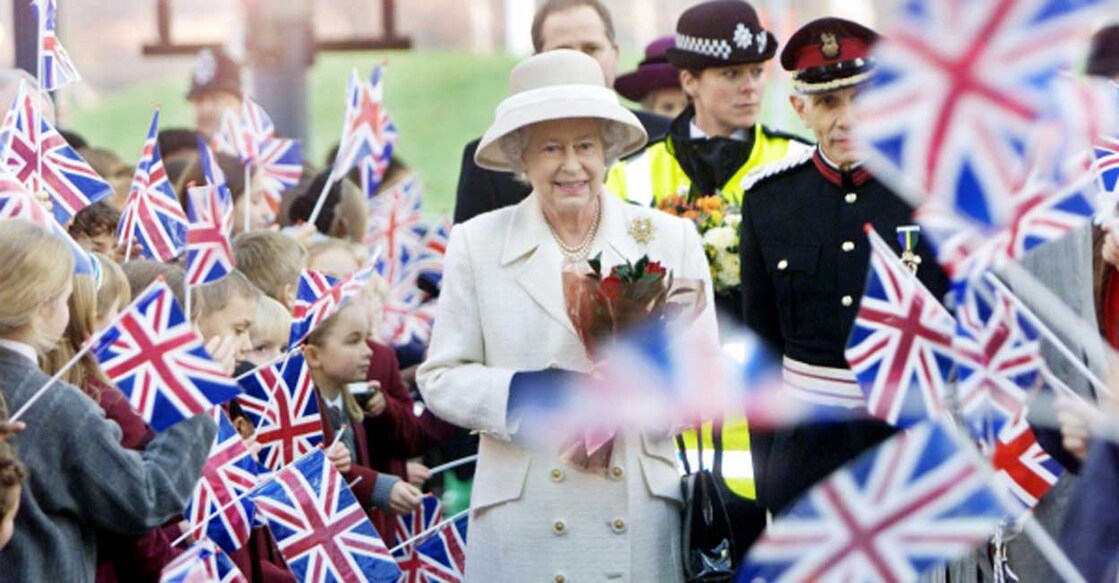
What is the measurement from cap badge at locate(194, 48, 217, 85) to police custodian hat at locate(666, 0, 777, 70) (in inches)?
193

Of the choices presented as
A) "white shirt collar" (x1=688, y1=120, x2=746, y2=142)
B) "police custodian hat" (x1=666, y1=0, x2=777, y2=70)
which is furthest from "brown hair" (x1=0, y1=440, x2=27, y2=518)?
"police custodian hat" (x1=666, y1=0, x2=777, y2=70)

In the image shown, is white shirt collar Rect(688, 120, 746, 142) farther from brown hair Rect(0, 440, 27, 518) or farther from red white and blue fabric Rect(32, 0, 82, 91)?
brown hair Rect(0, 440, 27, 518)

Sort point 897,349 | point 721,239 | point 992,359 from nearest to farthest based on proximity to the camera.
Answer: point 992,359, point 897,349, point 721,239

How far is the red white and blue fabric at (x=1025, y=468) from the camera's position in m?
6.04

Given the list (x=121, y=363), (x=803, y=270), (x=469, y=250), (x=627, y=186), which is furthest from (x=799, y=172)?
(x=121, y=363)

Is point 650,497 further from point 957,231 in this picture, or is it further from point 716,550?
point 957,231

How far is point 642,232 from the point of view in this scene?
23.1 feet

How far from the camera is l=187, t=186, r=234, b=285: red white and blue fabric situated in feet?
24.3

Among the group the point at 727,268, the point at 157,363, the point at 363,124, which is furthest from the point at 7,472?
the point at 363,124

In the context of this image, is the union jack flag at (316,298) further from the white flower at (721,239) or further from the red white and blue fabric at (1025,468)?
the red white and blue fabric at (1025,468)

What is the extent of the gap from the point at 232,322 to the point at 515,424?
43.2 inches

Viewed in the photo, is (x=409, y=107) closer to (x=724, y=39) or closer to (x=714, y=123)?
(x=724, y=39)

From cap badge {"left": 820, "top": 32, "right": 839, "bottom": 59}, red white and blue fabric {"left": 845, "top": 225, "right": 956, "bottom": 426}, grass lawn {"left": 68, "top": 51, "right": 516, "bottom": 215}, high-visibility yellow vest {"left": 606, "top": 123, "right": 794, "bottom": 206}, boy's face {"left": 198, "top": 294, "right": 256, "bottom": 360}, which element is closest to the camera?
red white and blue fabric {"left": 845, "top": 225, "right": 956, "bottom": 426}

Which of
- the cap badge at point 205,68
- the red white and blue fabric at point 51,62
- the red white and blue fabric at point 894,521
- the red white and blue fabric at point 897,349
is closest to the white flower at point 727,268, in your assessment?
the red white and blue fabric at point 51,62
